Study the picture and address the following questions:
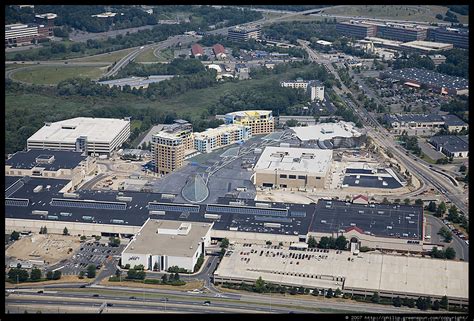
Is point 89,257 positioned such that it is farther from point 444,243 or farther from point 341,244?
point 444,243

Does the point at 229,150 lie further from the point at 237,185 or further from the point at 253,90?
the point at 253,90

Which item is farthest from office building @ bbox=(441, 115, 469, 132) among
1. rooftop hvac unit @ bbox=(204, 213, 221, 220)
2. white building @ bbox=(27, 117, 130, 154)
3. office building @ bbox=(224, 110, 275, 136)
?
rooftop hvac unit @ bbox=(204, 213, 221, 220)

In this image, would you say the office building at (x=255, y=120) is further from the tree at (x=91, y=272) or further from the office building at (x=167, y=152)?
the tree at (x=91, y=272)

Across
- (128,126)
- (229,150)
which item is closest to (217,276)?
(229,150)

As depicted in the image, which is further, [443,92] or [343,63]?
[343,63]

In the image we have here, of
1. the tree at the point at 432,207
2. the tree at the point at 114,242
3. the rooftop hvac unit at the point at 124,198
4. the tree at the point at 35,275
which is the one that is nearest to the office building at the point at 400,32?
the tree at the point at 432,207
